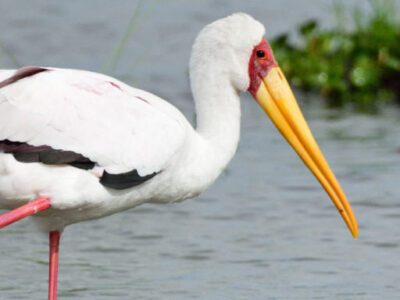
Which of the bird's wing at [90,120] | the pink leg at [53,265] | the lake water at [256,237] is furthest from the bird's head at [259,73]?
the pink leg at [53,265]

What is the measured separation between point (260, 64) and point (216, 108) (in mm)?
337

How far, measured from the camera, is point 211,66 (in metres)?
6.22

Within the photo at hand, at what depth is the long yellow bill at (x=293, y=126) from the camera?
6410 millimetres

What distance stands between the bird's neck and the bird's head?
49 mm

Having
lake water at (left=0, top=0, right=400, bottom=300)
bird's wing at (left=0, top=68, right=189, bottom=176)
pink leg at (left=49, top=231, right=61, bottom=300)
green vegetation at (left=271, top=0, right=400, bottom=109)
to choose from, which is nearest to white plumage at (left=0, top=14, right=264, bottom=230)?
bird's wing at (left=0, top=68, right=189, bottom=176)

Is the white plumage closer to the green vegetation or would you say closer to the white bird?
the white bird

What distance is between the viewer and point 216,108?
627cm

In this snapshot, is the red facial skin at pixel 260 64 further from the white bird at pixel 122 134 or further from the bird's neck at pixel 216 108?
the bird's neck at pixel 216 108

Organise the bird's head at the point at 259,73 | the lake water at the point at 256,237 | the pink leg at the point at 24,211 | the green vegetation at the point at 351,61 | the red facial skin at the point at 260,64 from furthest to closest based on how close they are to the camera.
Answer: the green vegetation at the point at 351,61, the lake water at the point at 256,237, the red facial skin at the point at 260,64, the bird's head at the point at 259,73, the pink leg at the point at 24,211

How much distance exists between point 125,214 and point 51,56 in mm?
5952

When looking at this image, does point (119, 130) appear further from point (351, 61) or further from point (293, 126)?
point (351, 61)

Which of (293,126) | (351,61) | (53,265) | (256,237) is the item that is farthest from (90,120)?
(351,61)

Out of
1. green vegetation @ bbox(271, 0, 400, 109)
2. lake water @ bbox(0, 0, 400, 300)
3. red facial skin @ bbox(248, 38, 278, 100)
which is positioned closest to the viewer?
red facial skin @ bbox(248, 38, 278, 100)

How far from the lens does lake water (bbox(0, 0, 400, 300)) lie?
700 centimetres
